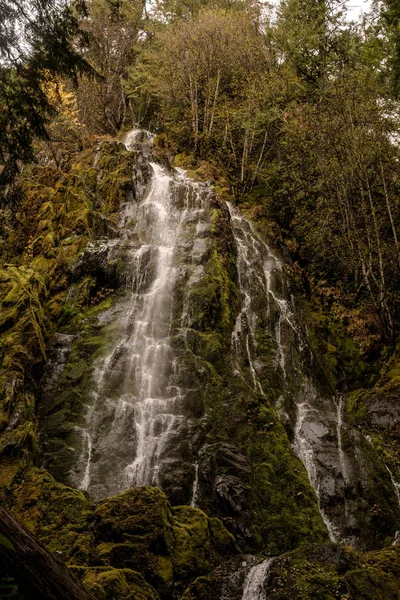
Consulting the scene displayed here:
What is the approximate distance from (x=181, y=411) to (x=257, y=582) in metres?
5.66

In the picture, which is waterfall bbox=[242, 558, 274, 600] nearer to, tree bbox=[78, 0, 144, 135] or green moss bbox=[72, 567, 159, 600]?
green moss bbox=[72, 567, 159, 600]

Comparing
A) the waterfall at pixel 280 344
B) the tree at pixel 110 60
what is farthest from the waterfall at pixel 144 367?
the tree at pixel 110 60

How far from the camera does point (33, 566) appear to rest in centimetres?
315

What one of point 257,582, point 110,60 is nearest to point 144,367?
point 257,582

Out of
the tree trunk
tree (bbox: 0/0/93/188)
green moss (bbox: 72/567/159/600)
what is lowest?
green moss (bbox: 72/567/159/600)

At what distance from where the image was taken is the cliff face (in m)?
7.06

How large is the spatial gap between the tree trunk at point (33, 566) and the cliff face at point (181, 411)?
2694mm

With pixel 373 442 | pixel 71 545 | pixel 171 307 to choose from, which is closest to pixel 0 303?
pixel 171 307

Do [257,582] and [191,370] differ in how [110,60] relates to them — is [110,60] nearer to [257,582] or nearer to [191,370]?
[191,370]

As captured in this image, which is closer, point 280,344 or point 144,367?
Answer: point 144,367

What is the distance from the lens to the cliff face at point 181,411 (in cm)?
706

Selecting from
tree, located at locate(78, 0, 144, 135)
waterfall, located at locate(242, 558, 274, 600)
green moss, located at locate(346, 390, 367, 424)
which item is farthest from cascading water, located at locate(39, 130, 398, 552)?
tree, located at locate(78, 0, 144, 135)

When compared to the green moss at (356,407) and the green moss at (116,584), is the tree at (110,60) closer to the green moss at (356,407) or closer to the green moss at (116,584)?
the green moss at (356,407)

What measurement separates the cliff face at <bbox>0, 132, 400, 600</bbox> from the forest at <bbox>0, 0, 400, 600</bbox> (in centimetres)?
6
